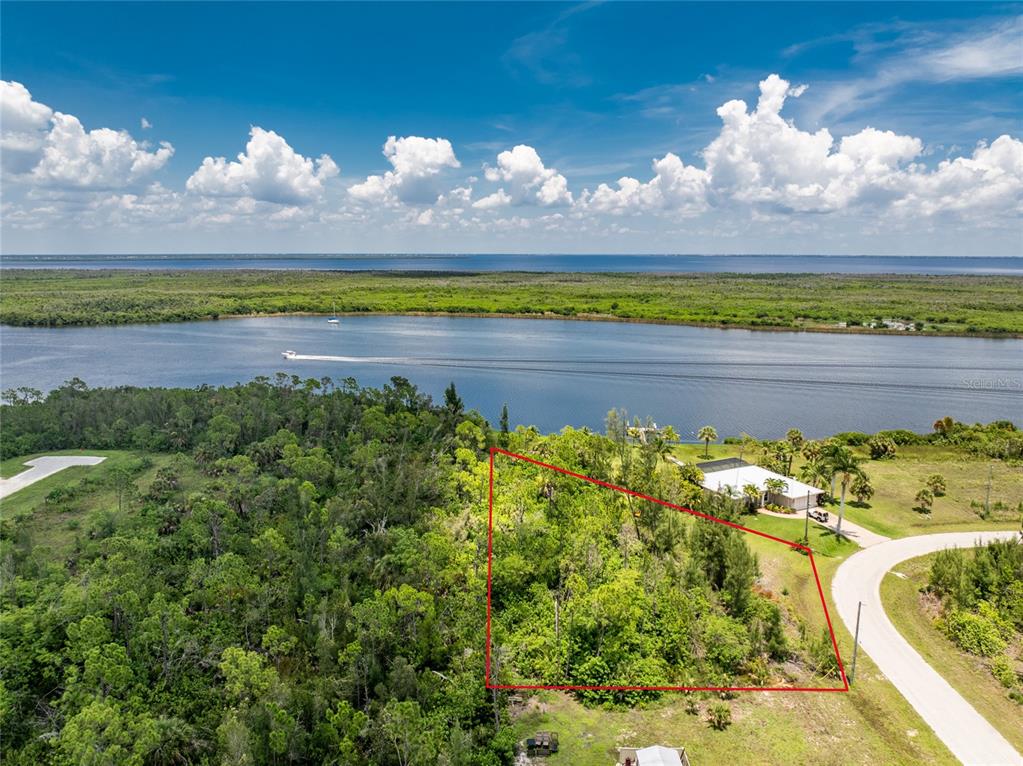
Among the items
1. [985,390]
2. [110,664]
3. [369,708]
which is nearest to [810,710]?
[369,708]

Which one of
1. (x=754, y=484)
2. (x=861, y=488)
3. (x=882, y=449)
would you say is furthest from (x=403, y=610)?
(x=882, y=449)

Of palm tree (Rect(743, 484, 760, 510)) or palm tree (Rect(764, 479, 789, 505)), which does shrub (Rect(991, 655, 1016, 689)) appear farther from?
palm tree (Rect(764, 479, 789, 505))

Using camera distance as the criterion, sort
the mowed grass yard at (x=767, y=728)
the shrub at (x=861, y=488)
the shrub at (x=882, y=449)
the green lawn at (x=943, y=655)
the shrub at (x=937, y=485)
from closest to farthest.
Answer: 1. the mowed grass yard at (x=767, y=728)
2. the green lawn at (x=943, y=655)
3. the shrub at (x=861, y=488)
4. the shrub at (x=937, y=485)
5. the shrub at (x=882, y=449)

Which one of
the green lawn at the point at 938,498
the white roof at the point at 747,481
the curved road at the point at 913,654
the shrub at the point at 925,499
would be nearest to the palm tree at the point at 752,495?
the white roof at the point at 747,481

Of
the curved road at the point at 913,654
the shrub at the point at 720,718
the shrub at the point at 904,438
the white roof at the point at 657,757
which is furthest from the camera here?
the shrub at the point at 904,438

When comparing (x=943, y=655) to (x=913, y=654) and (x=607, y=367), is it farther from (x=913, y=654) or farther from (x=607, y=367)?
(x=607, y=367)

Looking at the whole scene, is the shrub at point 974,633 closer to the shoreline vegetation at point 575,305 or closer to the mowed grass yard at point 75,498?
the mowed grass yard at point 75,498
